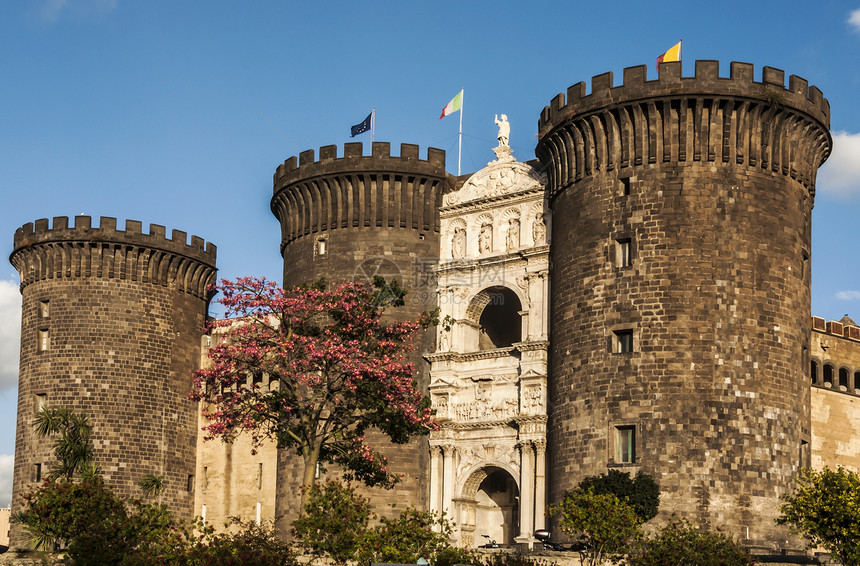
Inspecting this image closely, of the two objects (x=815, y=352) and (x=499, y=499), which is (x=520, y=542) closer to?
(x=499, y=499)

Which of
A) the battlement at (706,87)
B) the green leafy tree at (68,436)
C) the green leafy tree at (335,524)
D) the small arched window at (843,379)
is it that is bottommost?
the green leafy tree at (335,524)

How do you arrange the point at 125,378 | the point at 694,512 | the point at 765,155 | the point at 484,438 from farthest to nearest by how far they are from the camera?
the point at 125,378 < the point at 484,438 < the point at 765,155 < the point at 694,512

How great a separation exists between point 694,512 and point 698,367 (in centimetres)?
532

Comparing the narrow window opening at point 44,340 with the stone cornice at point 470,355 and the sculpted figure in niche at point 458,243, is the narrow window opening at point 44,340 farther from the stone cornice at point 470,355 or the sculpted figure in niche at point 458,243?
the sculpted figure in niche at point 458,243

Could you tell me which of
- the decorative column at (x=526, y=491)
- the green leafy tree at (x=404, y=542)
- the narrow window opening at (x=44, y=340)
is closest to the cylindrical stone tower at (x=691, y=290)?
the decorative column at (x=526, y=491)

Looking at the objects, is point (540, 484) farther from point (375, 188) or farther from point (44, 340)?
point (44, 340)

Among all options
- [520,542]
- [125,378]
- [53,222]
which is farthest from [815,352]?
[53,222]

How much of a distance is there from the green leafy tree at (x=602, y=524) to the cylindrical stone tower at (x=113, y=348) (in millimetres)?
27145

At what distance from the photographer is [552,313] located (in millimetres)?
52031

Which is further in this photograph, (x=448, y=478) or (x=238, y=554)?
(x=448, y=478)

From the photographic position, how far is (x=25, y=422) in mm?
63406

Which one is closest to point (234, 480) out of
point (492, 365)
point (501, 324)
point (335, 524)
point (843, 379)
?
point (501, 324)

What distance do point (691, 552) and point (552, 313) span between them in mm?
15739

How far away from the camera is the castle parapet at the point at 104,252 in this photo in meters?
64.1
